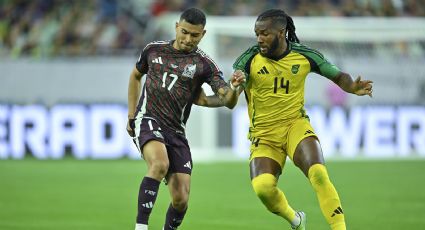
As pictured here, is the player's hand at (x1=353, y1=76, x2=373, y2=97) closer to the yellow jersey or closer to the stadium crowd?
the yellow jersey

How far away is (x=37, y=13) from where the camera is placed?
22.4m

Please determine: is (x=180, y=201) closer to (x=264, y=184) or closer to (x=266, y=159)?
(x=264, y=184)

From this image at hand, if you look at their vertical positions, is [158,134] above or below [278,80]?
below

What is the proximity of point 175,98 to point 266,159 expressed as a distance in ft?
3.38

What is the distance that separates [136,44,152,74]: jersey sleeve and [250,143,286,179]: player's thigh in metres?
1.28

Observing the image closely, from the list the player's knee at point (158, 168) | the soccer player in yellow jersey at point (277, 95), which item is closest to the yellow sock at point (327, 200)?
the soccer player in yellow jersey at point (277, 95)

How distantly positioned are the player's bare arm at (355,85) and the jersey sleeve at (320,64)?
0.06m

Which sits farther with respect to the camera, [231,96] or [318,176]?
[231,96]

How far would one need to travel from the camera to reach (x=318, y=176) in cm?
820

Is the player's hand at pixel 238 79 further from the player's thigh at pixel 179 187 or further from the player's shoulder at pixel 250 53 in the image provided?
the player's thigh at pixel 179 187

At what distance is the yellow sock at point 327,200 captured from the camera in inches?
320

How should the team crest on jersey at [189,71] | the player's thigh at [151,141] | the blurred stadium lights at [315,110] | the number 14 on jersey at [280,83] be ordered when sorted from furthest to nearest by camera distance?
the blurred stadium lights at [315,110]
the number 14 on jersey at [280,83]
the team crest on jersey at [189,71]
the player's thigh at [151,141]

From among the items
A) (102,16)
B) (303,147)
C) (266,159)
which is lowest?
(266,159)

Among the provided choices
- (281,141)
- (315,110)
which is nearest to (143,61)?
(281,141)
